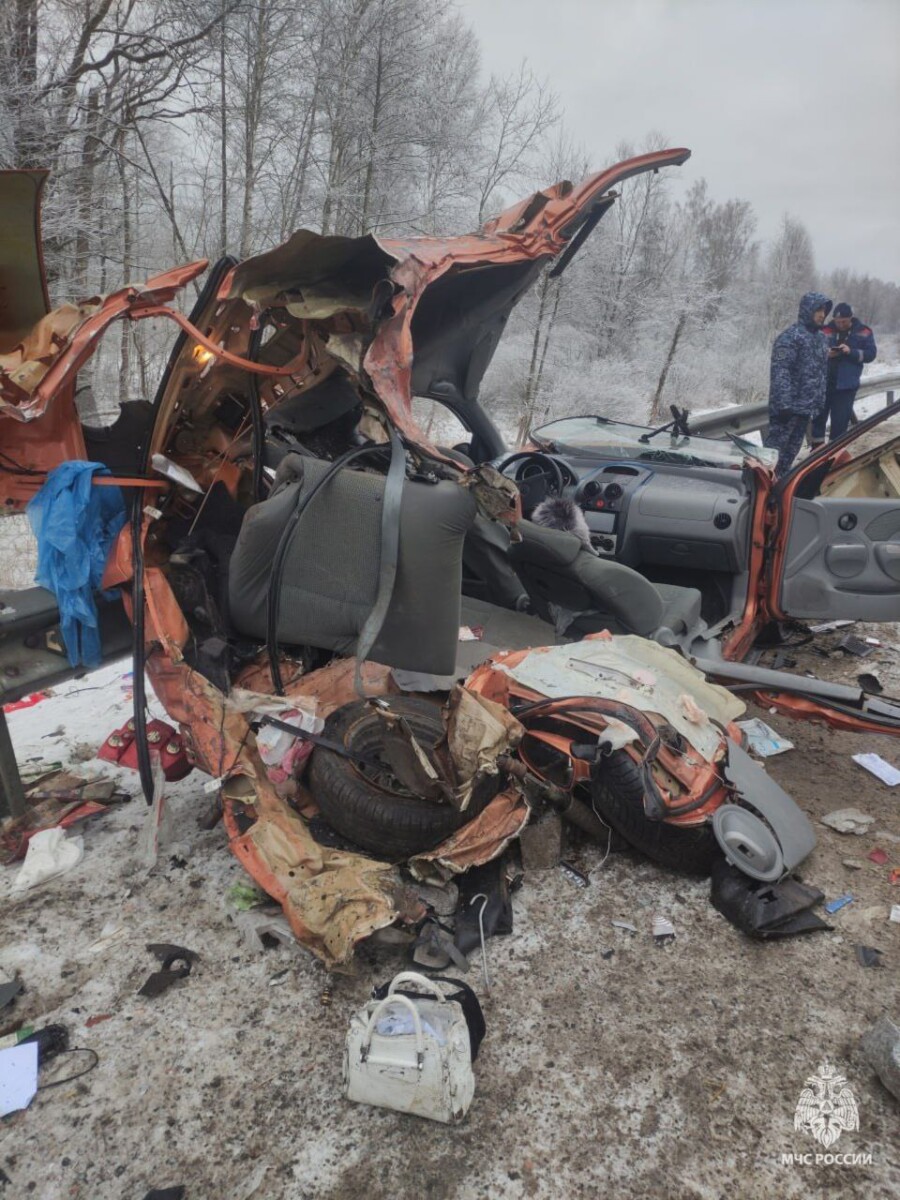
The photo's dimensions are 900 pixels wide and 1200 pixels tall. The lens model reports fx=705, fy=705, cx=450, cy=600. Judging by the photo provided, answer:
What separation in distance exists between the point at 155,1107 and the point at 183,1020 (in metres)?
0.26

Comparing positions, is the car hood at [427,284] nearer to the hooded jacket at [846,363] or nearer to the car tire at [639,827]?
the car tire at [639,827]

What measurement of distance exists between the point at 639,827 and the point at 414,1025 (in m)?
1.12

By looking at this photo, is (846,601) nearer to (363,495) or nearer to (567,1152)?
(363,495)

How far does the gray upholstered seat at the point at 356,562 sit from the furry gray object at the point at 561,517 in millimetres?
1498

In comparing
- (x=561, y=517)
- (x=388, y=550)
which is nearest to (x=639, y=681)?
(x=388, y=550)

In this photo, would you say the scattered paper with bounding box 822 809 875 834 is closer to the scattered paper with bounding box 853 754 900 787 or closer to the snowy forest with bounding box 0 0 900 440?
the scattered paper with bounding box 853 754 900 787

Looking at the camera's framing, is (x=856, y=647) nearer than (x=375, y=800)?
No

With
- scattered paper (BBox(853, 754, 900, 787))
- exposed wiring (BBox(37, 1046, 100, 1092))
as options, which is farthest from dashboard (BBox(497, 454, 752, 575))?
exposed wiring (BBox(37, 1046, 100, 1092))

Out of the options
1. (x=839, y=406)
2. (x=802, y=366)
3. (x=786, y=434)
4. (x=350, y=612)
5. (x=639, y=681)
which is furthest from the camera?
(x=839, y=406)

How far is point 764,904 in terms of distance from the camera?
2.37 metres

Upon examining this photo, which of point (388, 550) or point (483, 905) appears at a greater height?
point (388, 550)

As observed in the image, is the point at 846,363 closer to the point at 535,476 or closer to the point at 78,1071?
the point at 535,476

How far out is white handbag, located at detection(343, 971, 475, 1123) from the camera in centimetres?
174

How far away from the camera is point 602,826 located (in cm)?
274
